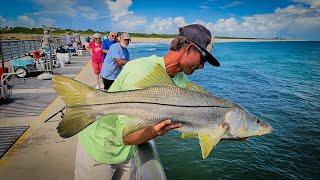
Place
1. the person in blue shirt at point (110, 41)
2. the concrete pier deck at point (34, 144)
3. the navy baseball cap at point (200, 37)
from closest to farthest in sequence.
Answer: the navy baseball cap at point (200, 37), the concrete pier deck at point (34, 144), the person in blue shirt at point (110, 41)

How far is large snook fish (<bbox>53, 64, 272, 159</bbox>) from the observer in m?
2.64

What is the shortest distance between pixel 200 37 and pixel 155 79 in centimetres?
71

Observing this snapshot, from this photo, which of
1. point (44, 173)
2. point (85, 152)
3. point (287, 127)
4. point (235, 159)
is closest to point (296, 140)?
point (287, 127)

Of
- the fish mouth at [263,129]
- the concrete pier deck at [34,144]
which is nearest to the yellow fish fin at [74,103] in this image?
the fish mouth at [263,129]

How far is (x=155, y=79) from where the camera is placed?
273 centimetres

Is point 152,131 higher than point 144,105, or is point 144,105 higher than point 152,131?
Answer: point 144,105

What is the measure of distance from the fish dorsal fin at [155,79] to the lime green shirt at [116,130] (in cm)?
12

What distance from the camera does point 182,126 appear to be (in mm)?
2768

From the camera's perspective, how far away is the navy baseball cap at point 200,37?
3.12 meters

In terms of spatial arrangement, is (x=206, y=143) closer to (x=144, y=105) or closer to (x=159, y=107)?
(x=159, y=107)

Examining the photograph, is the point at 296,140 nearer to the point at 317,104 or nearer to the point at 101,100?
the point at 317,104

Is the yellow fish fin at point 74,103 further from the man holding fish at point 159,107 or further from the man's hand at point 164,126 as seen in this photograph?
the man's hand at point 164,126

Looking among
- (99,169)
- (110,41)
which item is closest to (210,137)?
(99,169)

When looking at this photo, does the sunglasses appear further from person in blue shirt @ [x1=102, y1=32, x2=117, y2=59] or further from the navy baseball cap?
person in blue shirt @ [x1=102, y1=32, x2=117, y2=59]
